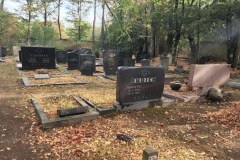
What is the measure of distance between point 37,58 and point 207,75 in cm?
1112

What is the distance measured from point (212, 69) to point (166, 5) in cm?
1276

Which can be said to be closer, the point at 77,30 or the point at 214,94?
the point at 214,94

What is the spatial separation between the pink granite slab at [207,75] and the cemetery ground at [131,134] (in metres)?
0.89

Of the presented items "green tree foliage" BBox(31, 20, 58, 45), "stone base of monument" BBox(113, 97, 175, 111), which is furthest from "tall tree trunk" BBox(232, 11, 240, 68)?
"green tree foliage" BBox(31, 20, 58, 45)

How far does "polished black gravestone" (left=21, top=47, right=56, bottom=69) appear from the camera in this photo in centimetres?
1580

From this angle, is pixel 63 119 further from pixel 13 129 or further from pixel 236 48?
pixel 236 48

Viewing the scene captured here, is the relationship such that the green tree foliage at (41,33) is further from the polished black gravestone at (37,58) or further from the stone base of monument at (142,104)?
the stone base of monument at (142,104)

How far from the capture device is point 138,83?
7.31 meters

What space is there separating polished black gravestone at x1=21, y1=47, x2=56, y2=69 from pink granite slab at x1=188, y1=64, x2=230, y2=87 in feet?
34.1

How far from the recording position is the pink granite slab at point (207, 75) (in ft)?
27.5

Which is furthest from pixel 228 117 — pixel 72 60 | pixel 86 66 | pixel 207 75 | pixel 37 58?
pixel 37 58

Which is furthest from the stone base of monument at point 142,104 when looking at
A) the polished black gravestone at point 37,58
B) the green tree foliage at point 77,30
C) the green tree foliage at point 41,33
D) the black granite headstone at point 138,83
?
the green tree foliage at point 77,30

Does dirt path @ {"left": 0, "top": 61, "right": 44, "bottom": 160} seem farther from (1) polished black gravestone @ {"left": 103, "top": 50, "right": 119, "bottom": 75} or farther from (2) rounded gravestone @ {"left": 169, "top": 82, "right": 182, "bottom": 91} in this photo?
(1) polished black gravestone @ {"left": 103, "top": 50, "right": 119, "bottom": 75}

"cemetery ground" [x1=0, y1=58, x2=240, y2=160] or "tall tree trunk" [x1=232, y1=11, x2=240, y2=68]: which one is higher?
"tall tree trunk" [x1=232, y1=11, x2=240, y2=68]
